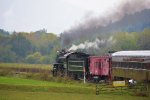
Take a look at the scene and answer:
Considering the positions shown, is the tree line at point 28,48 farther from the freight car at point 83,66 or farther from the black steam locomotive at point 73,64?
the freight car at point 83,66

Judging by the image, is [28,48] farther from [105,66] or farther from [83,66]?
[105,66]

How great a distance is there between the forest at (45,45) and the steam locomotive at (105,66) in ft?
80.8

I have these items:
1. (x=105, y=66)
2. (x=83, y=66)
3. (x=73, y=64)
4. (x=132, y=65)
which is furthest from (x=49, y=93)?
(x=73, y=64)

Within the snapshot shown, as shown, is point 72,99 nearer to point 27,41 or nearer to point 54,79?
point 54,79

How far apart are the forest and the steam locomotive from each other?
80.8 feet

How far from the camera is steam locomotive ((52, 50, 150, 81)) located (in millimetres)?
42531

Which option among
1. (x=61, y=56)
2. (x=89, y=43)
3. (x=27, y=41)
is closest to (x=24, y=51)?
(x=27, y=41)

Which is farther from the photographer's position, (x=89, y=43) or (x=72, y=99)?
(x=89, y=43)

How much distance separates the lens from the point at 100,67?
2023 inches

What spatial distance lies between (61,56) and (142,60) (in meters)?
20.1

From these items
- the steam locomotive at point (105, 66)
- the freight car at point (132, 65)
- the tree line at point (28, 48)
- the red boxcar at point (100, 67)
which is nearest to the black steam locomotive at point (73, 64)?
the steam locomotive at point (105, 66)

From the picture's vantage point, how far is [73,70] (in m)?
55.3

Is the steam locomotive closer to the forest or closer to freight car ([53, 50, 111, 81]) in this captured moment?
freight car ([53, 50, 111, 81])

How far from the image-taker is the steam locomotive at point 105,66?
42531 millimetres
